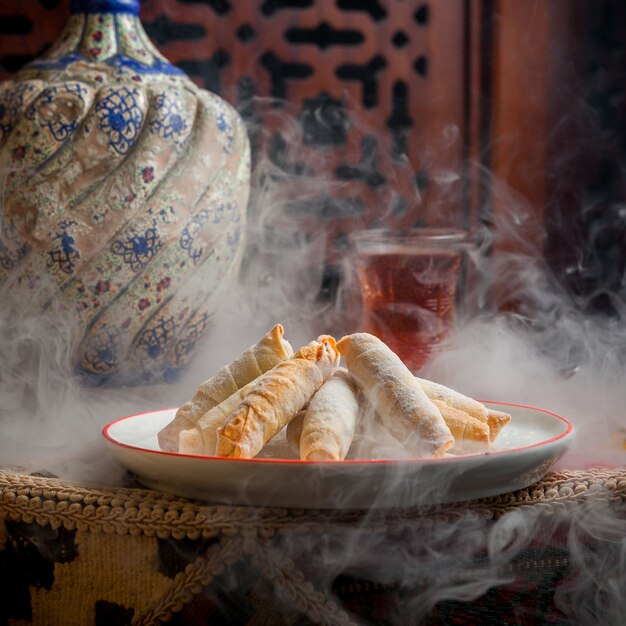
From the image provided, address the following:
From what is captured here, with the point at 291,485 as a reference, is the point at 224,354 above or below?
below

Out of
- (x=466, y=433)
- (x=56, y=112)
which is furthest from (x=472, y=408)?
(x=56, y=112)

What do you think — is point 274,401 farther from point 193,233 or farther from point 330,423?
point 193,233

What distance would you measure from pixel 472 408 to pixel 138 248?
2.65ft

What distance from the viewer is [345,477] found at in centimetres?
85

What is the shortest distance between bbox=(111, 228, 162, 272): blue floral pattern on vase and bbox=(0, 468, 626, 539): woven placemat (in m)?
0.62

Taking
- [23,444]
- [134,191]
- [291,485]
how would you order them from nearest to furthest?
1. [291,485]
2. [23,444]
3. [134,191]

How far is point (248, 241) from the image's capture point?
2252mm

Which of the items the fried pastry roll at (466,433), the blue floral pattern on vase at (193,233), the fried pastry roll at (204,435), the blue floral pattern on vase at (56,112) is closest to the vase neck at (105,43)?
the blue floral pattern on vase at (56,112)

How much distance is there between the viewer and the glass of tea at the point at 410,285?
170 centimetres

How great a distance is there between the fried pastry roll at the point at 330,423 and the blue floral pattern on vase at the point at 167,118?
769 mm

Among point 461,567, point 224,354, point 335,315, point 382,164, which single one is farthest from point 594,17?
point 461,567

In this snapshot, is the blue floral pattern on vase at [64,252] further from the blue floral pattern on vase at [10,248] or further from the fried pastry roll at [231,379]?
the fried pastry roll at [231,379]

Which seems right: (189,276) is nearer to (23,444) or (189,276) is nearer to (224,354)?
(224,354)

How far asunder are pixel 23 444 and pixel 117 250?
1.54 feet
